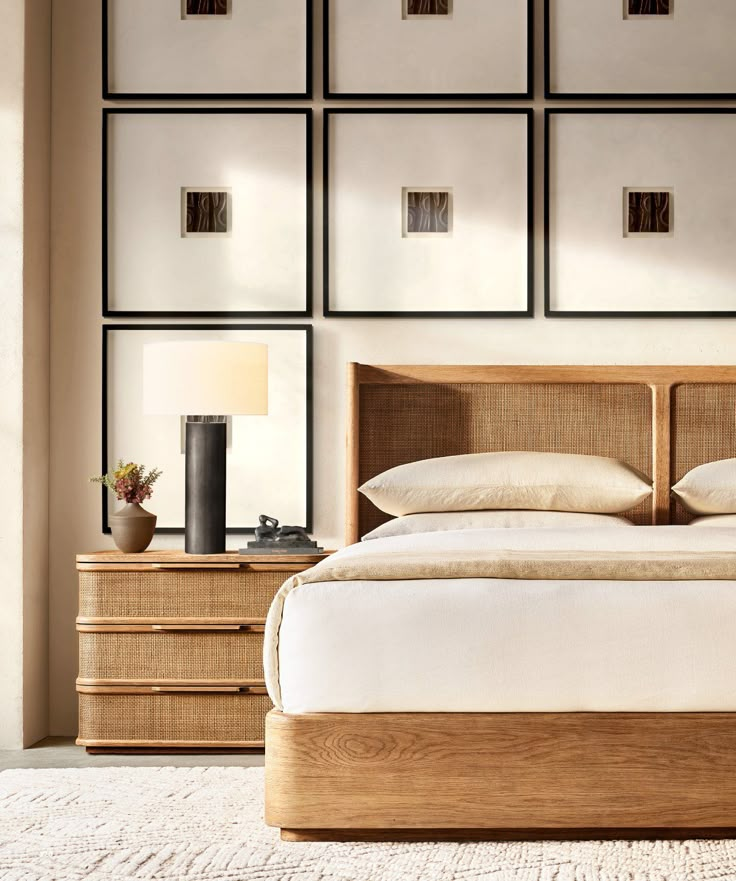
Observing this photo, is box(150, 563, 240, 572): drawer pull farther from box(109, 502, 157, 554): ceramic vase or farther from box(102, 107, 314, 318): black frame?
box(102, 107, 314, 318): black frame

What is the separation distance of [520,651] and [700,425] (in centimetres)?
174

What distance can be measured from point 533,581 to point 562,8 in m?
2.37

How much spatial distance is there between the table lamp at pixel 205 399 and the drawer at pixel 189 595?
12 cm

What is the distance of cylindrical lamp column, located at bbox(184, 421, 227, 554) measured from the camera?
3.11 meters

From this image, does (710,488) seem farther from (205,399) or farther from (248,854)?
(248,854)

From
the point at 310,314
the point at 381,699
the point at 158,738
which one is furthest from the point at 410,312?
the point at 381,699

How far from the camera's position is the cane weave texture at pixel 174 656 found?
2994 millimetres

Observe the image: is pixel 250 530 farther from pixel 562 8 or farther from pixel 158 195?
pixel 562 8

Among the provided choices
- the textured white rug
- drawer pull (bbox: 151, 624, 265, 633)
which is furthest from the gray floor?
the textured white rug

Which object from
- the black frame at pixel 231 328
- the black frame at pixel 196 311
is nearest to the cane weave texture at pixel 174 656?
the black frame at pixel 231 328

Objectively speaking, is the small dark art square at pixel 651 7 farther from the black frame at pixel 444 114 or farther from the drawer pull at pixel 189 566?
the drawer pull at pixel 189 566

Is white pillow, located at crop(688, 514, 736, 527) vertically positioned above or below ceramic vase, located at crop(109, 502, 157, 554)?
above

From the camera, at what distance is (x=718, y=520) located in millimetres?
3006

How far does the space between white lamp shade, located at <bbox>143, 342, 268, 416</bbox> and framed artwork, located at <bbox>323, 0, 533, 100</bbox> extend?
1.07 m
